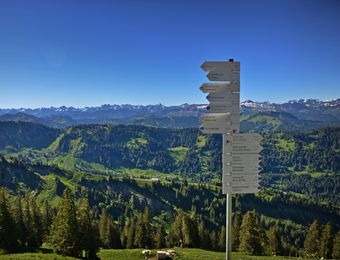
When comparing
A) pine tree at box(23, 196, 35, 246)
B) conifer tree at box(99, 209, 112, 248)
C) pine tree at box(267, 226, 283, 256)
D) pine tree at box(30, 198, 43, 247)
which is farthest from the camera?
conifer tree at box(99, 209, 112, 248)

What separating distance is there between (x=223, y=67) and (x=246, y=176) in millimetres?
3627

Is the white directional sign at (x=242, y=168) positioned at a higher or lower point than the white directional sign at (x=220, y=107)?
lower

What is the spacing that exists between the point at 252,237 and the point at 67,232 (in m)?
43.3

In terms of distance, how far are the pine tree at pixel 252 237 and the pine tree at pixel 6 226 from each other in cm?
4726

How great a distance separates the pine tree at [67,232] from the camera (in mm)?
47812

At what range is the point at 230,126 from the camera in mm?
10750

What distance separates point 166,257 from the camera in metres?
47.4

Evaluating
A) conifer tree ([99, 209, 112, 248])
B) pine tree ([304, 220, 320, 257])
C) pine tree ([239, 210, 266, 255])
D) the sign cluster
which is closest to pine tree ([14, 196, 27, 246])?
conifer tree ([99, 209, 112, 248])

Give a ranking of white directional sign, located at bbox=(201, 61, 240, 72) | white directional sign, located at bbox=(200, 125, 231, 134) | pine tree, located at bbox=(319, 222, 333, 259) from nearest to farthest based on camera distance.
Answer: white directional sign, located at bbox=(201, 61, 240, 72) → white directional sign, located at bbox=(200, 125, 231, 134) → pine tree, located at bbox=(319, 222, 333, 259)

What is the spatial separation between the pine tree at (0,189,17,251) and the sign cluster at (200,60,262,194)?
52900 millimetres

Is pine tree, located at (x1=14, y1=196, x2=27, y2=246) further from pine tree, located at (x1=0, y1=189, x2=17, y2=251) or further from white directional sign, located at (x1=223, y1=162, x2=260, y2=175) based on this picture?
white directional sign, located at (x1=223, y1=162, x2=260, y2=175)

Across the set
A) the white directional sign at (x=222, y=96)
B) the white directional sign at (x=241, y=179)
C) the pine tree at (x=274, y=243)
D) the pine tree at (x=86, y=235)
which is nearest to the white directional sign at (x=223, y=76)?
the white directional sign at (x=222, y=96)

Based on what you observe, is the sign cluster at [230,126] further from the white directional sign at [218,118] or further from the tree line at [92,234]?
the tree line at [92,234]

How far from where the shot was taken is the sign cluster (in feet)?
35.1
